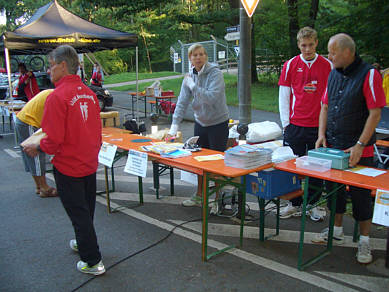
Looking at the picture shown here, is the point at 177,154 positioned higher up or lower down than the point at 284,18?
lower down

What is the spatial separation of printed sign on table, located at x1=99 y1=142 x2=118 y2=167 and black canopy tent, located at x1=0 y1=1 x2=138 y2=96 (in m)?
5.19

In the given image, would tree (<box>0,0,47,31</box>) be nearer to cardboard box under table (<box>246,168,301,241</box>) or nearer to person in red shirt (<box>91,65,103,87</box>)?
person in red shirt (<box>91,65,103,87</box>)

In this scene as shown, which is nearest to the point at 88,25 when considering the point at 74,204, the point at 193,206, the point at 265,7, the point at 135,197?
the point at 135,197

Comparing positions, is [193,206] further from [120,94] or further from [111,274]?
[120,94]

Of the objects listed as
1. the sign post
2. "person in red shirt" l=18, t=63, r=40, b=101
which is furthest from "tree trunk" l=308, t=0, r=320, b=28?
"person in red shirt" l=18, t=63, r=40, b=101

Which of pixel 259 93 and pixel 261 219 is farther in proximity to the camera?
pixel 259 93

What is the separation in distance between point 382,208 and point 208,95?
2.17 meters

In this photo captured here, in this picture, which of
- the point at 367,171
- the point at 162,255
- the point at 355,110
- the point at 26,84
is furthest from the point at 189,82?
the point at 26,84

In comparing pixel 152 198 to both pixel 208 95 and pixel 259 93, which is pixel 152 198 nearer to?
pixel 208 95

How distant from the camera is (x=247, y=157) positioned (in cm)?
323

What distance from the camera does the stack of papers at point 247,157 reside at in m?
3.24

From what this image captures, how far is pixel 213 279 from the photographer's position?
10.1ft

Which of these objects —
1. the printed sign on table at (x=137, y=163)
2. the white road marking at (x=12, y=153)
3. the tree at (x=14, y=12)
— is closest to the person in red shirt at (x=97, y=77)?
the white road marking at (x=12, y=153)

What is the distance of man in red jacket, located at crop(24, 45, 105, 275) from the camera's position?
2740mm
